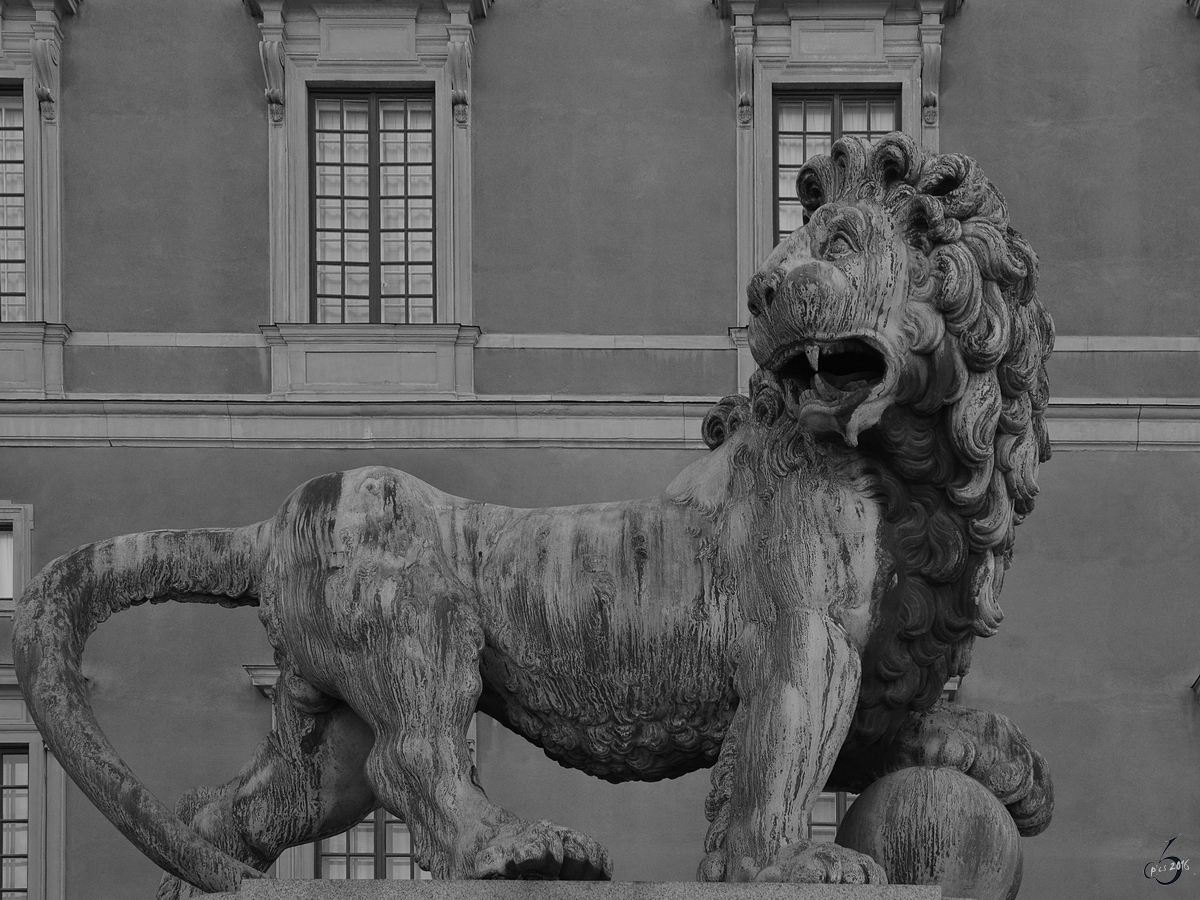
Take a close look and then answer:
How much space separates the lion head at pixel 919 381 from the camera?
302 inches

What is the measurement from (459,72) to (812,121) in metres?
3.38

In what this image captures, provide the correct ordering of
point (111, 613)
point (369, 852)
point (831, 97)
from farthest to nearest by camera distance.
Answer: point (831, 97), point (369, 852), point (111, 613)

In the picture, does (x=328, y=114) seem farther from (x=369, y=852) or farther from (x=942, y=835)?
(x=942, y=835)

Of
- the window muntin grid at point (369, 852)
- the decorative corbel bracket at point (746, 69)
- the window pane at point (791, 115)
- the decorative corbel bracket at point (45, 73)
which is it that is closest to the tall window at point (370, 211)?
the decorative corbel bracket at point (45, 73)

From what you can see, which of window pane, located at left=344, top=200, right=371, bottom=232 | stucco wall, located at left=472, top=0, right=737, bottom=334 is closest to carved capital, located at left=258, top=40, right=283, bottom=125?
window pane, located at left=344, top=200, right=371, bottom=232

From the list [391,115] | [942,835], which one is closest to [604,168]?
[391,115]

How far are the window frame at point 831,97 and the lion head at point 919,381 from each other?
21.5 meters

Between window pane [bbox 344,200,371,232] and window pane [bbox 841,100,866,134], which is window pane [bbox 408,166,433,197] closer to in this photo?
window pane [bbox 344,200,371,232]

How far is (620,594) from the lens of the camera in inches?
307

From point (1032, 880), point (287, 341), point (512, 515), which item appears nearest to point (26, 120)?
point (287, 341)

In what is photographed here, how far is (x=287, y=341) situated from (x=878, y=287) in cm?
2157

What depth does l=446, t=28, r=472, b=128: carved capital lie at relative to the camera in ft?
96.0

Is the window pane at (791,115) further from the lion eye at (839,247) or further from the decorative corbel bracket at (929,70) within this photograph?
the lion eye at (839,247)

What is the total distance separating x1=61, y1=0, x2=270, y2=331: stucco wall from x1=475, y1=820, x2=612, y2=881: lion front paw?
2199 cm
